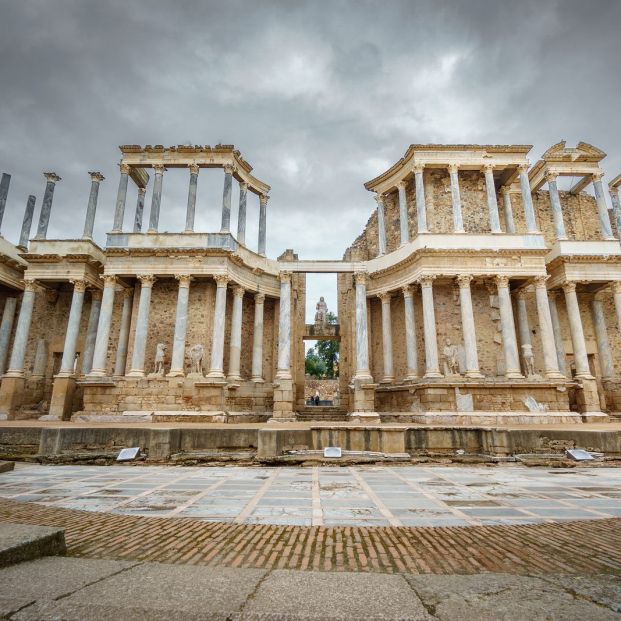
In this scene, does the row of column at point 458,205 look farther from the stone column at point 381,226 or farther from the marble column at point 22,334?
the marble column at point 22,334

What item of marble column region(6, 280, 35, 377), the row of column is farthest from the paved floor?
the row of column

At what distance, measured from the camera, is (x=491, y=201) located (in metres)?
21.5

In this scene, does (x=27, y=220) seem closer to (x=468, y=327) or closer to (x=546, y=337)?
(x=468, y=327)

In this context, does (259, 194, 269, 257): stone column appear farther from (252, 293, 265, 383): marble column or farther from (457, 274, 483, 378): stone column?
(457, 274, 483, 378): stone column

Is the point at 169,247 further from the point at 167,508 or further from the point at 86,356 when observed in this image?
the point at 167,508

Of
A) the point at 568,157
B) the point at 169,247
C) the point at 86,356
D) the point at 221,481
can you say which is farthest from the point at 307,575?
the point at 568,157

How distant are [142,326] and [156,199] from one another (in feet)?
24.6

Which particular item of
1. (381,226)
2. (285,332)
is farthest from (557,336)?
(285,332)

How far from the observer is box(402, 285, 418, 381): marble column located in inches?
790

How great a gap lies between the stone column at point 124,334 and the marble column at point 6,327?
6805 millimetres

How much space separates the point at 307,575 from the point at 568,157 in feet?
91.5

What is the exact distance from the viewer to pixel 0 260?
22.3 meters

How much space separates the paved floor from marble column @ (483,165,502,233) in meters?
14.6

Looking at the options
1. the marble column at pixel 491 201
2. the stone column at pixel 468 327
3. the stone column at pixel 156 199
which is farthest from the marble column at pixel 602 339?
the stone column at pixel 156 199
